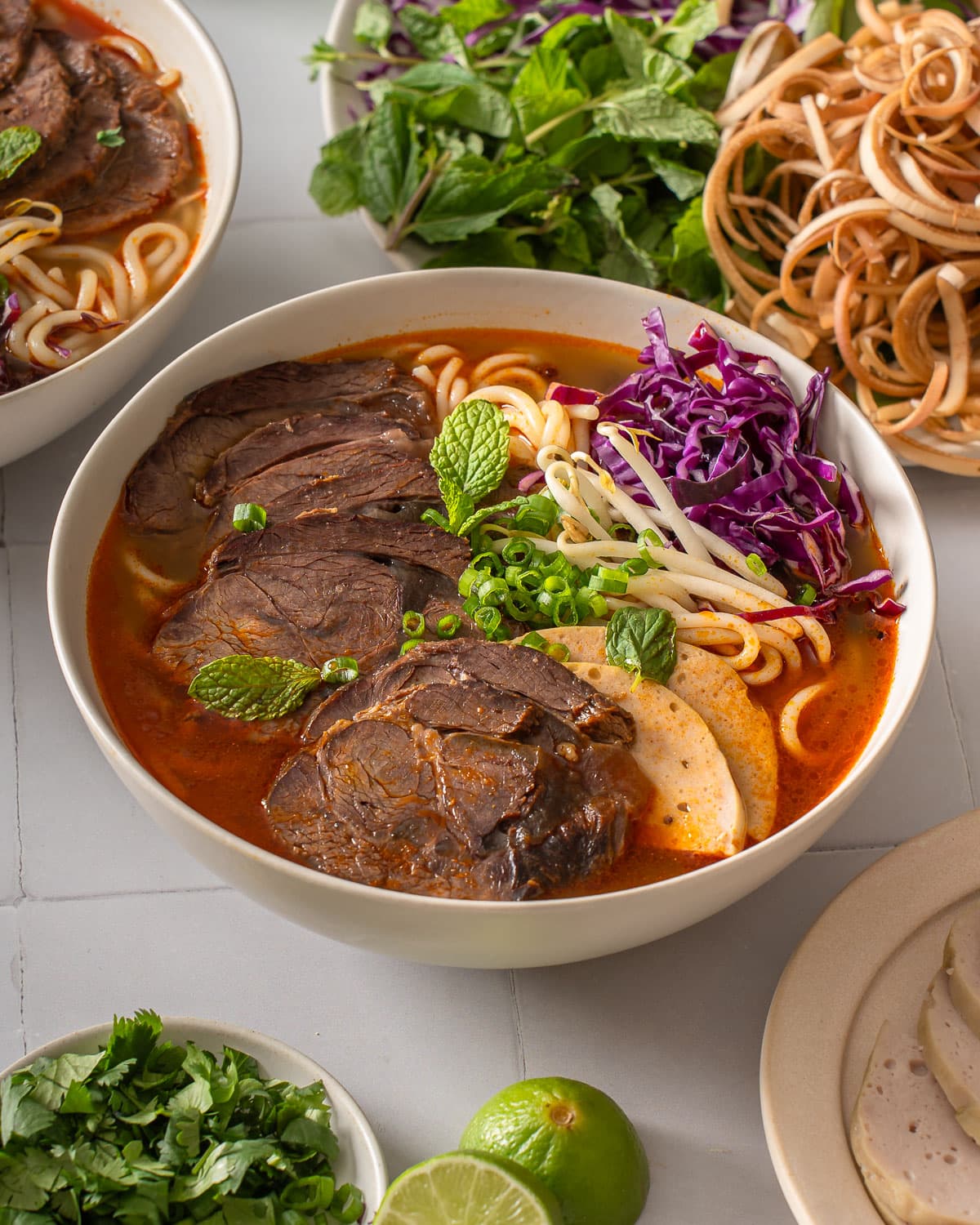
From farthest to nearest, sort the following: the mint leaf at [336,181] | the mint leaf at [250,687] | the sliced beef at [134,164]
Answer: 1. the mint leaf at [336,181]
2. the sliced beef at [134,164]
3. the mint leaf at [250,687]

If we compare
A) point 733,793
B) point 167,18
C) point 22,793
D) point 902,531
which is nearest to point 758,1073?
point 733,793

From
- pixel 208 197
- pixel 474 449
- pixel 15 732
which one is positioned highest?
pixel 208 197

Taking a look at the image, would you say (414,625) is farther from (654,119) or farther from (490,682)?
(654,119)

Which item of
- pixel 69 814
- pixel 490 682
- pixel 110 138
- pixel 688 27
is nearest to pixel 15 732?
pixel 69 814

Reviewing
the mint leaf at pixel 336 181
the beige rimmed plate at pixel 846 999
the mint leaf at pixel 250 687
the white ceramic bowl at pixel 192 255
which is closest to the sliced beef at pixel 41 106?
the white ceramic bowl at pixel 192 255

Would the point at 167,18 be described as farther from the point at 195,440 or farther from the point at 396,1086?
the point at 396,1086

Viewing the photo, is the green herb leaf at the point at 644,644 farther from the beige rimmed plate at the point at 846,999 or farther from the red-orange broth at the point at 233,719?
the beige rimmed plate at the point at 846,999

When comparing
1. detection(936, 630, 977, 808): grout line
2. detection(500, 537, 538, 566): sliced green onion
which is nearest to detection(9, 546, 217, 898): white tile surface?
detection(500, 537, 538, 566): sliced green onion
